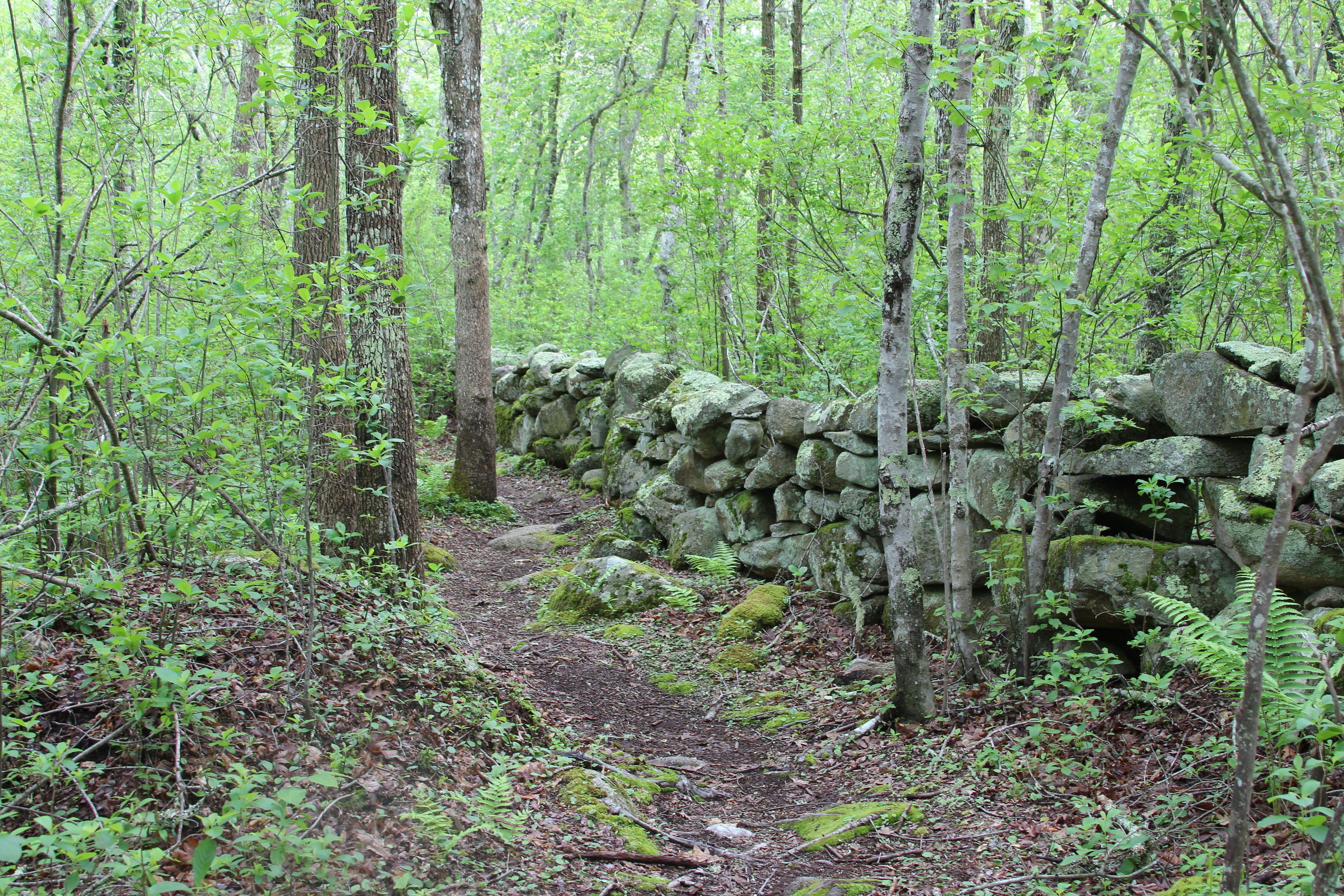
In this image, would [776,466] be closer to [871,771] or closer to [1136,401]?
[1136,401]

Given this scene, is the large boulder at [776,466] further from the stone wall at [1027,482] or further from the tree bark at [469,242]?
the tree bark at [469,242]

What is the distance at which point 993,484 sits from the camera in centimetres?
541

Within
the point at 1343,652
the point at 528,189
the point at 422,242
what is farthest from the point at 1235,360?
the point at 528,189

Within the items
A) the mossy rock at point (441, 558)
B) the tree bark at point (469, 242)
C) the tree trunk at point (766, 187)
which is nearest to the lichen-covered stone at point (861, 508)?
the tree trunk at point (766, 187)

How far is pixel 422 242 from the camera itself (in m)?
16.5

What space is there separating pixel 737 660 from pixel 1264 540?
332cm

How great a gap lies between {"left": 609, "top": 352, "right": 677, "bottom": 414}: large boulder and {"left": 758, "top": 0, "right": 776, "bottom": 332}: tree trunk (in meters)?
1.38

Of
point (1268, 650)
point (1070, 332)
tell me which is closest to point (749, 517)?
point (1070, 332)

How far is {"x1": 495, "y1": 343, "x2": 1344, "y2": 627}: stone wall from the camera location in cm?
406

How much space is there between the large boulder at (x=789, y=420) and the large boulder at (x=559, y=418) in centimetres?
533

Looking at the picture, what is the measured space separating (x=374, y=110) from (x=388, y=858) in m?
3.01

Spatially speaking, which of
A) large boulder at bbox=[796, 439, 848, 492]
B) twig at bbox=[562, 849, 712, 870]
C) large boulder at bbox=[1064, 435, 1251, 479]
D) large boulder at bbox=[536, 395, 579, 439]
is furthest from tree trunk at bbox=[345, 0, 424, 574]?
large boulder at bbox=[536, 395, 579, 439]

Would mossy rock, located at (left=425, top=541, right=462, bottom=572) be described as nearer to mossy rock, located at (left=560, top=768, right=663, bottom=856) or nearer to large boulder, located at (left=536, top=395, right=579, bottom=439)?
mossy rock, located at (left=560, top=768, right=663, bottom=856)

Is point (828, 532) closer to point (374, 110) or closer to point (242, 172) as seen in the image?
point (374, 110)
